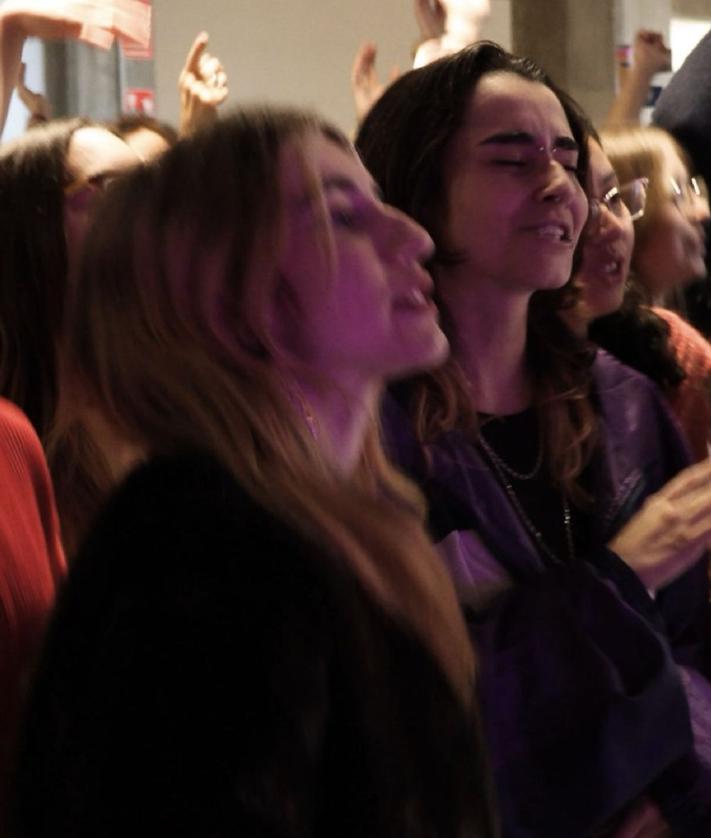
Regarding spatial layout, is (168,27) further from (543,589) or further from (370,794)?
(370,794)

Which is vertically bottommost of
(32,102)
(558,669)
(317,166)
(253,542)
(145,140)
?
(558,669)

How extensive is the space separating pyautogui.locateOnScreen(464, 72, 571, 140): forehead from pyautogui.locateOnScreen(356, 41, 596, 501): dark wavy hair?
1 cm

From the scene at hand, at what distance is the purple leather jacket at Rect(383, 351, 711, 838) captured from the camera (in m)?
1.19

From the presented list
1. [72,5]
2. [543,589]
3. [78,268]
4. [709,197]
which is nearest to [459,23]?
[709,197]

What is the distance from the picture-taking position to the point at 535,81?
4.91 feet

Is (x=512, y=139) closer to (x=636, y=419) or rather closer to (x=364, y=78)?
(x=636, y=419)

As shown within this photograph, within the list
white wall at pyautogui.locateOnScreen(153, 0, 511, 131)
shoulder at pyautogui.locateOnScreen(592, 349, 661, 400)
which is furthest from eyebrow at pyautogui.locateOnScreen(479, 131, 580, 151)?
white wall at pyautogui.locateOnScreen(153, 0, 511, 131)

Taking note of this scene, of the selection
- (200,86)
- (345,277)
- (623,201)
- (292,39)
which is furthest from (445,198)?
(292,39)

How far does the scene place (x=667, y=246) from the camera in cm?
205

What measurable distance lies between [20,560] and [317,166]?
35 cm

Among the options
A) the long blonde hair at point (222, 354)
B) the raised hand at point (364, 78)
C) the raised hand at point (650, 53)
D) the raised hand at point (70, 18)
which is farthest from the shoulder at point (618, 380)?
the raised hand at point (650, 53)

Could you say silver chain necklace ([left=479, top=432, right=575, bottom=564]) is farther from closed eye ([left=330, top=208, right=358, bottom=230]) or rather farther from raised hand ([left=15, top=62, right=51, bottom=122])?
raised hand ([left=15, top=62, right=51, bottom=122])

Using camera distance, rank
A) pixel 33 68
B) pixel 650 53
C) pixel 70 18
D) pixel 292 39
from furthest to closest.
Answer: pixel 292 39
pixel 33 68
pixel 650 53
pixel 70 18

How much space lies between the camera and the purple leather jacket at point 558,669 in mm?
1189
